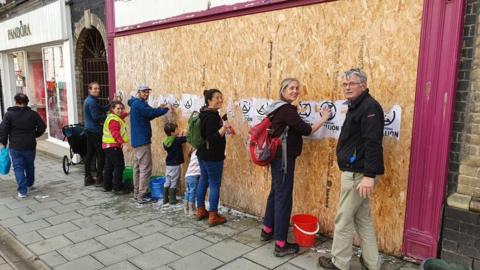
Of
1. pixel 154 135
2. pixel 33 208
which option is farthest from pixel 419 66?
pixel 33 208

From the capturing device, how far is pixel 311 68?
4316 millimetres

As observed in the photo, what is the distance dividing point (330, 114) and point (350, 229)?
1.27 metres

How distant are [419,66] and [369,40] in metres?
0.57

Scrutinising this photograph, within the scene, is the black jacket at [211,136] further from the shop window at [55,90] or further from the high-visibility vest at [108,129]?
the shop window at [55,90]

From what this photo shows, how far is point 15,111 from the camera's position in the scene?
615 cm

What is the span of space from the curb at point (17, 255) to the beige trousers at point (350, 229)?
9.44 ft

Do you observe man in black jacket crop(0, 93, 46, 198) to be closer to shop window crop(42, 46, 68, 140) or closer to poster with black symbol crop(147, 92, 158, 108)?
poster with black symbol crop(147, 92, 158, 108)

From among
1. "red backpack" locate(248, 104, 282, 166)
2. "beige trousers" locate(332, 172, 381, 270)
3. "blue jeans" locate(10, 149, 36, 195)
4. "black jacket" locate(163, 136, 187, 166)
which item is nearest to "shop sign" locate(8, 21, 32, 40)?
"blue jeans" locate(10, 149, 36, 195)

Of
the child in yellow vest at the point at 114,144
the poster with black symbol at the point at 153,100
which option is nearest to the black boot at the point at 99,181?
the child in yellow vest at the point at 114,144

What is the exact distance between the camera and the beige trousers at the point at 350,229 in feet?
11.4

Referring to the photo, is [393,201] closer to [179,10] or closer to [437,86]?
[437,86]

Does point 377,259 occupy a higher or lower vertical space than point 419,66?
lower

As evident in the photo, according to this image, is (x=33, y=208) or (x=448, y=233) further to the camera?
(x=33, y=208)

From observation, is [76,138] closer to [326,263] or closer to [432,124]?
[326,263]
